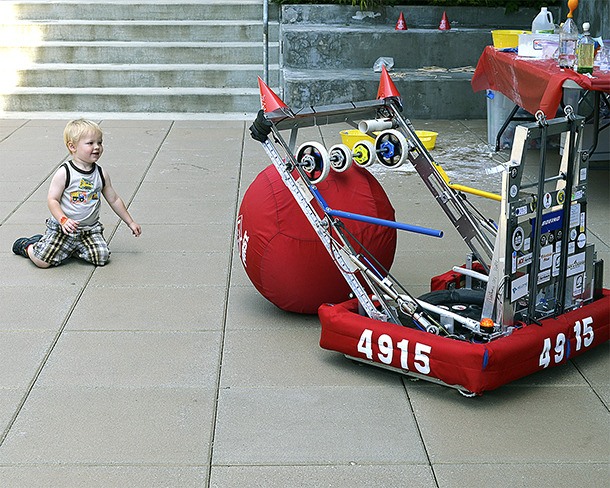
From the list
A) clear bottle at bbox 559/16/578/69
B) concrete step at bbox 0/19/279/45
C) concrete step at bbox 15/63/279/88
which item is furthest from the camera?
concrete step at bbox 0/19/279/45

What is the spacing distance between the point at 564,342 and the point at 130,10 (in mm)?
9804

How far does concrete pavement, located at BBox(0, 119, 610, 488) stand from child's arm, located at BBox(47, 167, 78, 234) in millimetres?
287

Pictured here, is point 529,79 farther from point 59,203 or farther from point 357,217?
point 59,203

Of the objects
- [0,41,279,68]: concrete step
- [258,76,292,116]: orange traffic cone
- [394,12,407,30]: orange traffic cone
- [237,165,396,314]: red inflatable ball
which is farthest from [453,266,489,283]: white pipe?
[0,41,279,68]: concrete step

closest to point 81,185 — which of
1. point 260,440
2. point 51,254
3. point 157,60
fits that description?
point 51,254

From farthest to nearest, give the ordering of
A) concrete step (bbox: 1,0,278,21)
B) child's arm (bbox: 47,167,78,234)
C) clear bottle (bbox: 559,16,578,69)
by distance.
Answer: concrete step (bbox: 1,0,278,21), clear bottle (bbox: 559,16,578,69), child's arm (bbox: 47,167,78,234)

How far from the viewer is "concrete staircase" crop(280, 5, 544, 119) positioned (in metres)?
10.8

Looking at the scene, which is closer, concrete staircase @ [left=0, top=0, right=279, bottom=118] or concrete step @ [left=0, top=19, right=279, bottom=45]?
concrete staircase @ [left=0, top=0, right=279, bottom=118]

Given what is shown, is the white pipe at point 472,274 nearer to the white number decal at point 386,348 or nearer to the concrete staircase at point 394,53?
the white number decal at point 386,348

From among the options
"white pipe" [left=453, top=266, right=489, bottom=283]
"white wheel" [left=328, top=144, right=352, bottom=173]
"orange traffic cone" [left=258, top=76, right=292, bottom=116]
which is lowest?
"white pipe" [left=453, top=266, right=489, bottom=283]

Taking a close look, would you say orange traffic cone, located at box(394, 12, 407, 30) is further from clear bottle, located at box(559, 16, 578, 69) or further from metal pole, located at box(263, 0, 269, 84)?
clear bottle, located at box(559, 16, 578, 69)

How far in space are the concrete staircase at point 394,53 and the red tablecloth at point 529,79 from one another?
1617 millimetres

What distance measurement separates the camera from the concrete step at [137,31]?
40.7 feet

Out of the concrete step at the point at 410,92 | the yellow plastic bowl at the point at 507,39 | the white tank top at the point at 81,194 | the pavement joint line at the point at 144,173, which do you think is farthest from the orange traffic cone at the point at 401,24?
the white tank top at the point at 81,194
